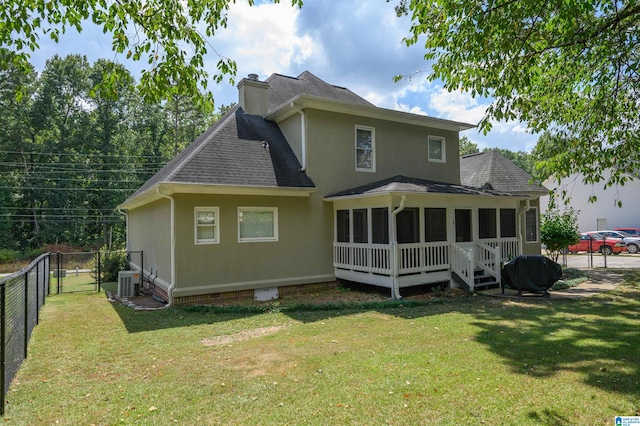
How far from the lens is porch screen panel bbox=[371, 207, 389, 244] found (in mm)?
11180

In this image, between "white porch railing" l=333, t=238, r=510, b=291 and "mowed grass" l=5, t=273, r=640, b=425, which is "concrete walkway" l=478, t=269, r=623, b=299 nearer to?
"white porch railing" l=333, t=238, r=510, b=291

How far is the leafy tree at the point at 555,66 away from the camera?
22.2 ft

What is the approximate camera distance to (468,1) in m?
6.58

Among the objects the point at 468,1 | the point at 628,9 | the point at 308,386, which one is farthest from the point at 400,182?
the point at 308,386

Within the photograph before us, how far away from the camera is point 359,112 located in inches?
485

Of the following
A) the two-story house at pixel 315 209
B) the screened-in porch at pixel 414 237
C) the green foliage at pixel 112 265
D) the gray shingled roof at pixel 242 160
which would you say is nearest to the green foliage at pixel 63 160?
the green foliage at pixel 112 265

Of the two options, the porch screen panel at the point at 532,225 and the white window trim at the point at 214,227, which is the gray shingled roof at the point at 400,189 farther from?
the porch screen panel at the point at 532,225

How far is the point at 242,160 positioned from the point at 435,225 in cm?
633

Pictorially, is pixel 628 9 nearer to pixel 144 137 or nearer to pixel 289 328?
pixel 289 328

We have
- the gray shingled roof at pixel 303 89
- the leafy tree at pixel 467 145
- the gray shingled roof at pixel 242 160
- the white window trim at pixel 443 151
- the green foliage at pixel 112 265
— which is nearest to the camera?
the gray shingled roof at pixel 242 160

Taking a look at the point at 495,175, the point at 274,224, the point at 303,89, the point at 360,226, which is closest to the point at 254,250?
the point at 274,224

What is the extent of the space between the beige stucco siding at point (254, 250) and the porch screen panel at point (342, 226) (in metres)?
0.26

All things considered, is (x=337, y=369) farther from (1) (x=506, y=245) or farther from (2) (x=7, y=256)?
(2) (x=7, y=256)

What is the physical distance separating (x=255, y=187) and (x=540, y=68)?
24.4 ft
